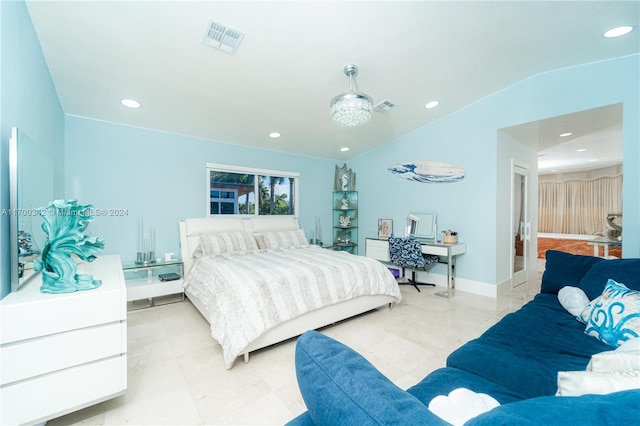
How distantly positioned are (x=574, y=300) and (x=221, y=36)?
130 inches

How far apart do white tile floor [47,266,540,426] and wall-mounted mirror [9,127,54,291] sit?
95cm

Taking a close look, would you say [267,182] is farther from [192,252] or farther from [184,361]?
[184,361]

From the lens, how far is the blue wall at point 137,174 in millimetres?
3307

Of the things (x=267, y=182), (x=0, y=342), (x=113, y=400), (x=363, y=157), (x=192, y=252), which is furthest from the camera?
(x=363, y=157)

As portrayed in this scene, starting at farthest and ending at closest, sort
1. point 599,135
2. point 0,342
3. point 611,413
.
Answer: point 599,135, point 0,342, point 611,413

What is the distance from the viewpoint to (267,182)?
488cm

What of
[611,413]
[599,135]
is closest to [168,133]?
[611,413]

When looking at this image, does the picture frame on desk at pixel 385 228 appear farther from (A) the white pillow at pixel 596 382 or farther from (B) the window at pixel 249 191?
(A) the white pillow at pixel 596 382

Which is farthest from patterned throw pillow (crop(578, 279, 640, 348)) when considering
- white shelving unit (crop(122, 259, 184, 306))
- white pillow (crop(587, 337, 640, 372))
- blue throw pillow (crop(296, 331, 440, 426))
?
white shelving unit (crop(122, 259, 184, 306))

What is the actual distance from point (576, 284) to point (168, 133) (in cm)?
486

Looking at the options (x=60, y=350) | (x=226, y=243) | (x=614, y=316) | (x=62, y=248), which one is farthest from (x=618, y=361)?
(x=226, y=243)

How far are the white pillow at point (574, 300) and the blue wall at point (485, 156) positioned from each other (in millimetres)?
1489

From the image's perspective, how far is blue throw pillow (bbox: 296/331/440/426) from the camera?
1.77 feet

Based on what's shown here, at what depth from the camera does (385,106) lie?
359cm
